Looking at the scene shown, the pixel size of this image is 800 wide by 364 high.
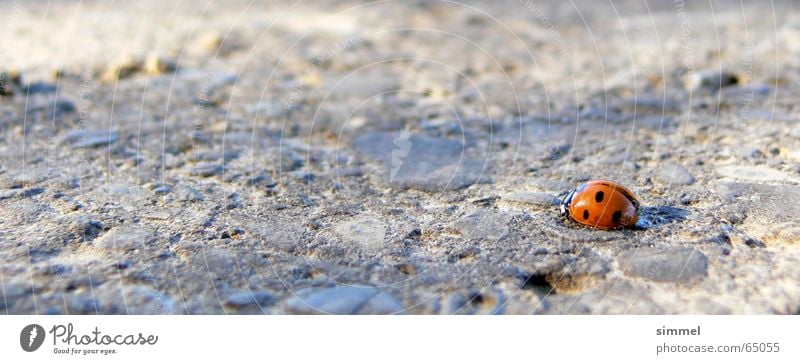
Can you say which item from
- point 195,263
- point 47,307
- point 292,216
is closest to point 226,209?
point 292,216

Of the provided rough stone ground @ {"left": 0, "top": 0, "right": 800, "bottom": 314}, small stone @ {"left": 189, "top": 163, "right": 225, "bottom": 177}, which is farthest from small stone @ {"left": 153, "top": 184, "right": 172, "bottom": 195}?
small stone @ {"left": 189, "top": 163, "right": 225, "bottom": 177}

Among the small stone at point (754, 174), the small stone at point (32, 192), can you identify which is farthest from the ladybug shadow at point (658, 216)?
the small stone at point (32, 192)

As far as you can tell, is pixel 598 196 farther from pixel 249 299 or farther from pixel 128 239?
pixel 128 239

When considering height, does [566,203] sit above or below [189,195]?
above

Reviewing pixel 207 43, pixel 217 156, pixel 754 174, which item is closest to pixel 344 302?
pixel 217 156

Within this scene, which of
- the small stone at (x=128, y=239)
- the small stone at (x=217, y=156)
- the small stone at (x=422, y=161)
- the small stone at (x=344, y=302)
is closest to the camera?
the small stone at (x=344, y=302)
